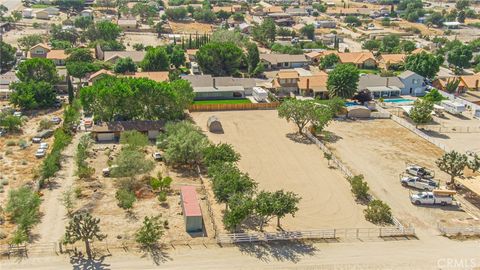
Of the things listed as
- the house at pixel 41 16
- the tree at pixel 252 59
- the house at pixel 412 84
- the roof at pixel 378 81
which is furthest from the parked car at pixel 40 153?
the house at pixel 41 16

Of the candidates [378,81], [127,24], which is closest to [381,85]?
[378,81]

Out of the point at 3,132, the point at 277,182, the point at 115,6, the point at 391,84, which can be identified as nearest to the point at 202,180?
the point at 277,182

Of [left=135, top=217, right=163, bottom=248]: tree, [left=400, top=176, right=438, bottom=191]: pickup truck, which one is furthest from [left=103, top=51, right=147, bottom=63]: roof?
[left=135, top=217, right=163, bottom=248]: tree

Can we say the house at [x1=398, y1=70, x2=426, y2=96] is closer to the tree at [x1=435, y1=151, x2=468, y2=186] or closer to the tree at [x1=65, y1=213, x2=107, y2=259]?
the tree at [x1=435, y1=151, x2=468, y2=186]

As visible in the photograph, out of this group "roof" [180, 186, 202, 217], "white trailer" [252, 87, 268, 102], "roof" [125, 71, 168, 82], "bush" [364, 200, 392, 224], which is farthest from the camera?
"roof" [125, 71, 168, 82]

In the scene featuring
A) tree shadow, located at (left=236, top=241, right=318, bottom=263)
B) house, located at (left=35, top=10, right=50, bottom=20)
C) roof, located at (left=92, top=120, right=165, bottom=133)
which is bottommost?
tree shadow, located at (left=236, top=241, right=318, bottom=263)
